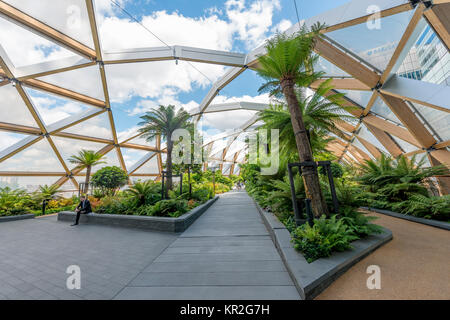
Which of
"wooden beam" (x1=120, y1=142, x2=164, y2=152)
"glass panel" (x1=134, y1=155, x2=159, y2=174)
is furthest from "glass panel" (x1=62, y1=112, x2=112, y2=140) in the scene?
"glass panel" (x1=134, y1=155, x2=159, y2=174)

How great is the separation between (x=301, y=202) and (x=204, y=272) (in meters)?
2.91

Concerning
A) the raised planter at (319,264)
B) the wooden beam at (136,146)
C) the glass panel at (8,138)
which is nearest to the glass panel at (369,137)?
the raised planter at (319,264)

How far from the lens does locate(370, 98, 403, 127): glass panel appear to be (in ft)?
30.1

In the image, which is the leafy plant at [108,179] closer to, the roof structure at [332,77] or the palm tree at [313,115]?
the roof structure at [332,77]

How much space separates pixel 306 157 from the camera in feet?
12.3

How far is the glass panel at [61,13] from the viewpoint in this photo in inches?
284

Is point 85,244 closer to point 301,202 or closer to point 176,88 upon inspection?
point 301,202

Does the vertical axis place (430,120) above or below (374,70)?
below

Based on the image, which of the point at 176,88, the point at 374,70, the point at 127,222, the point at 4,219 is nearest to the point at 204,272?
the point at 127,222

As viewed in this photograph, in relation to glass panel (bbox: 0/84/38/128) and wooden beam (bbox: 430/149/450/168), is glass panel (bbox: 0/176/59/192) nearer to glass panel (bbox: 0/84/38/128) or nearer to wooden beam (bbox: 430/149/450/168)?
glass panel (bbox: 0/84/38/128)

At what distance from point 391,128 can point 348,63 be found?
4690mm

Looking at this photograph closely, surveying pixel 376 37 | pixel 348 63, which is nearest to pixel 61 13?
pixel 348 63

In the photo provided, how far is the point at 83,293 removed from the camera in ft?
7.25

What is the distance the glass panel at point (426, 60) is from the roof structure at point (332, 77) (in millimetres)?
33
